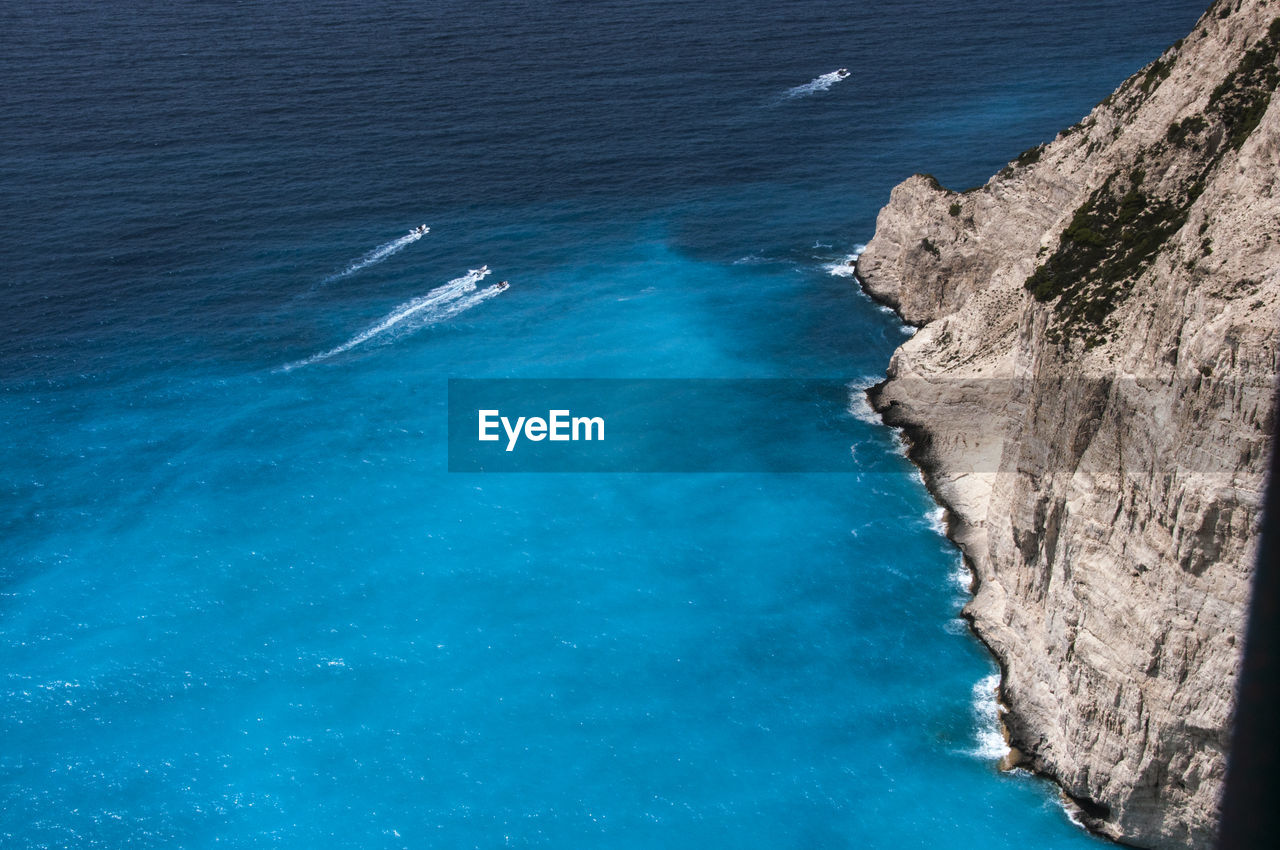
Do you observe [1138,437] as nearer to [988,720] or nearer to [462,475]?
[988,720]

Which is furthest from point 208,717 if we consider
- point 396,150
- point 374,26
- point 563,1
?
point 563,1

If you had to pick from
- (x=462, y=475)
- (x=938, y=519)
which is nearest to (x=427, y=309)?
(x=462, y=475)

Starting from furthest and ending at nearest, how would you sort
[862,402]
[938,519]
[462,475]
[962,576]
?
1. [862,402]
2. [462,475]
3. [938,519]
4. [962,576]

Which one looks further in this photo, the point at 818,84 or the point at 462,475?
the point at 818,84

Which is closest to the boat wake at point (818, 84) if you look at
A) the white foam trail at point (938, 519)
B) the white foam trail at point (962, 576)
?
the white foam trail at point (938, 519)

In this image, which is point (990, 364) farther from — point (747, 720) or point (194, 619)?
point (194, 619)

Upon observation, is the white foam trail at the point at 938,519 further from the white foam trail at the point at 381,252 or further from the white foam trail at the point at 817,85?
the white foam trail at the point at 817,85

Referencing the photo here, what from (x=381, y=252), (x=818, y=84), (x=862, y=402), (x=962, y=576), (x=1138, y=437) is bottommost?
(x=962, y=576)
